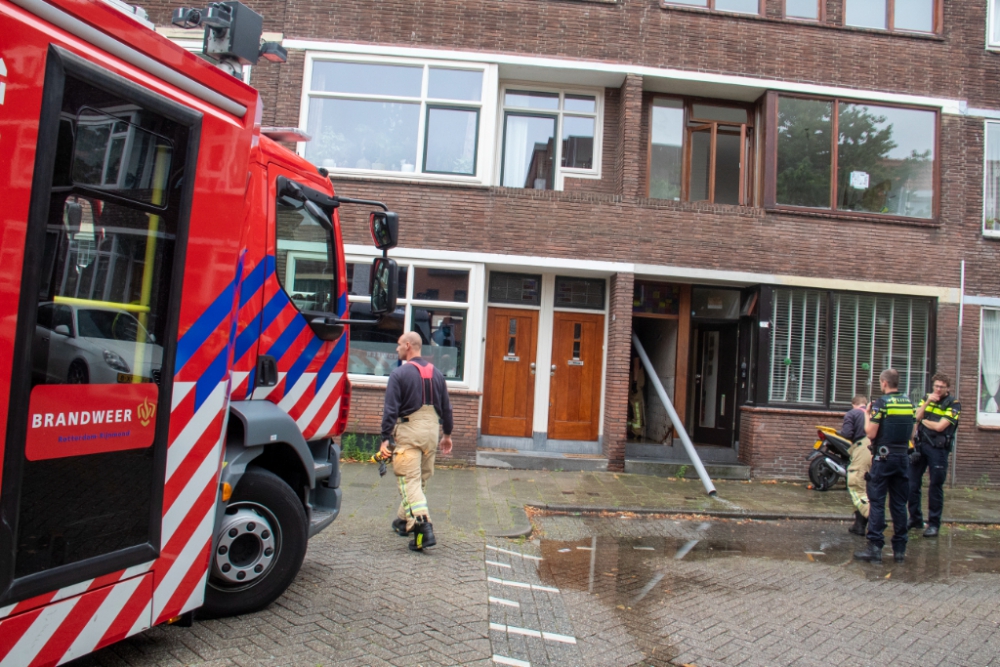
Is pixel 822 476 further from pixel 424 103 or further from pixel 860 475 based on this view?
pixel 424 103

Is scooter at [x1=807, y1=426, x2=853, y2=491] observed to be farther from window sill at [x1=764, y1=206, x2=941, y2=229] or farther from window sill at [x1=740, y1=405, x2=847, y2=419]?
window sill at [x1=764, y1=206, x2=941, y2=229]

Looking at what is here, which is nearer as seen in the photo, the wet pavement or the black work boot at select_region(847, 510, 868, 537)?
the wet pavement

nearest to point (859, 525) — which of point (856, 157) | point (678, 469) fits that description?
point (678, 469)

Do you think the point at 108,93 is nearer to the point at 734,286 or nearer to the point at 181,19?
the point at 181,19

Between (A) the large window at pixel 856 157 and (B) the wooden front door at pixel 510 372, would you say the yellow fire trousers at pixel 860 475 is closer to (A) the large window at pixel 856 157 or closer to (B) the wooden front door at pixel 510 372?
(B) the wooden front door at pixel 510 372

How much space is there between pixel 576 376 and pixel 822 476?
415 cm

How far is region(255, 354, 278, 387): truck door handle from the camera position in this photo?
446 centimetres

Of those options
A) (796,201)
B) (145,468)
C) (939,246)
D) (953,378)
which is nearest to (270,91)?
(796,201)

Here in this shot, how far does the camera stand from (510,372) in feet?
40.0

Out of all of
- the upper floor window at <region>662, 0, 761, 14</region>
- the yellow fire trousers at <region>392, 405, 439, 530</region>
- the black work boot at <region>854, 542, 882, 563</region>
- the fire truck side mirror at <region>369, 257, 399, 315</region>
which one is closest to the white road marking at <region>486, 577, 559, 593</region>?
the yellow fire trousers at <region>392, 405, 439, 530</region>

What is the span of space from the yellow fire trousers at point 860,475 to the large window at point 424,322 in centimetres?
582

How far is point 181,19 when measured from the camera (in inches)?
159

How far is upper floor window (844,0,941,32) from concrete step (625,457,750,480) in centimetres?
799

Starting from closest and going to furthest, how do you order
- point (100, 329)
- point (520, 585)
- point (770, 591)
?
point (100, 329)
point (520, 585)
point (770, 591)
